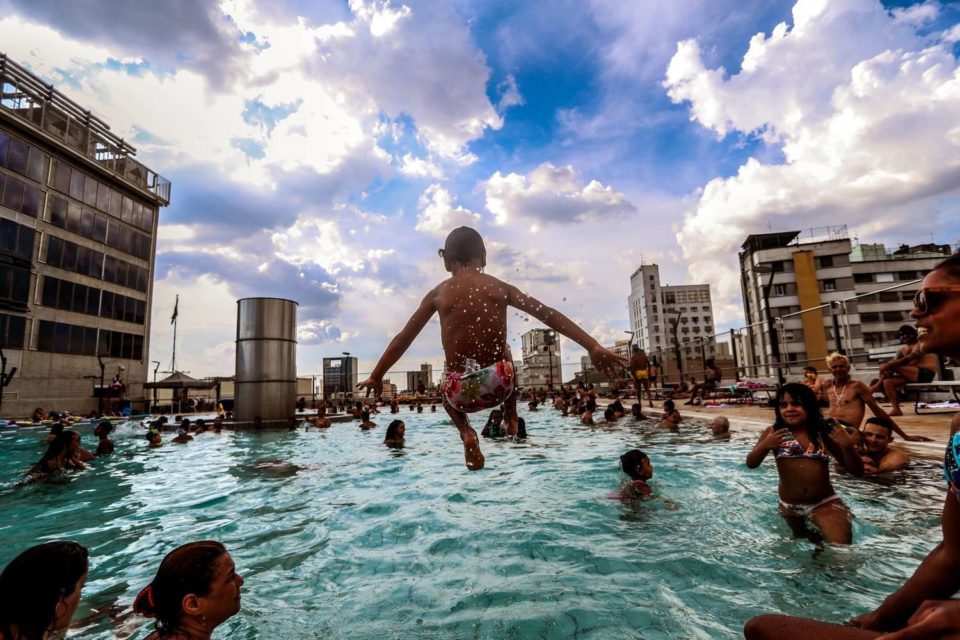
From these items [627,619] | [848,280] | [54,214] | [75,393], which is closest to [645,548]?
[627,619]

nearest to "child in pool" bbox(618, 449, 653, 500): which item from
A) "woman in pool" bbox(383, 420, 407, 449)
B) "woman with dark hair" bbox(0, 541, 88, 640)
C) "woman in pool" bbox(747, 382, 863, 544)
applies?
"woman in pool" bbox(747, 382, 863, 544)

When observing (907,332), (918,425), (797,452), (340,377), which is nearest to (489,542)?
(797,452)

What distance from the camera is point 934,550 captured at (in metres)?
1.75

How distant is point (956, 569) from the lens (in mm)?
1794

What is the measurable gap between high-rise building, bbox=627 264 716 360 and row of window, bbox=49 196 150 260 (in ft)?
313

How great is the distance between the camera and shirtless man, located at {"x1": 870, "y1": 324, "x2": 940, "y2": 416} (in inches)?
396

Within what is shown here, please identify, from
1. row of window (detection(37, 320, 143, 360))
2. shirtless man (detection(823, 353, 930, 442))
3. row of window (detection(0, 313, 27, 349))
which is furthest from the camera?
row of window (detection(37, 320, 143, 360))

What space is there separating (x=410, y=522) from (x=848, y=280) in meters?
63.9

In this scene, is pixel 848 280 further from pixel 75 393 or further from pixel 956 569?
pixel 75 393

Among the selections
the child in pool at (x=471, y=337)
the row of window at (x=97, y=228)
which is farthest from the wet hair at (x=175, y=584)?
the row of window at (x=97, y=228)

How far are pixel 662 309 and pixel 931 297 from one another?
118377 mm

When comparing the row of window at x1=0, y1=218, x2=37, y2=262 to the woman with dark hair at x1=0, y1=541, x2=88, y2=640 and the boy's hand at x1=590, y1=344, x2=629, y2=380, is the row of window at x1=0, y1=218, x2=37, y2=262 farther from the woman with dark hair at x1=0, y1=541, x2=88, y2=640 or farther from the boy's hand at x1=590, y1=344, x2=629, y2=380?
the boy's hand at x1=590, y1=344, x2=629, y2=380

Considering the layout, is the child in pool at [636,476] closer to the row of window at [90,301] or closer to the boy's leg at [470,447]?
the boy's leg at [470,447]

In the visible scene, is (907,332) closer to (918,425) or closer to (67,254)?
(918,425)
